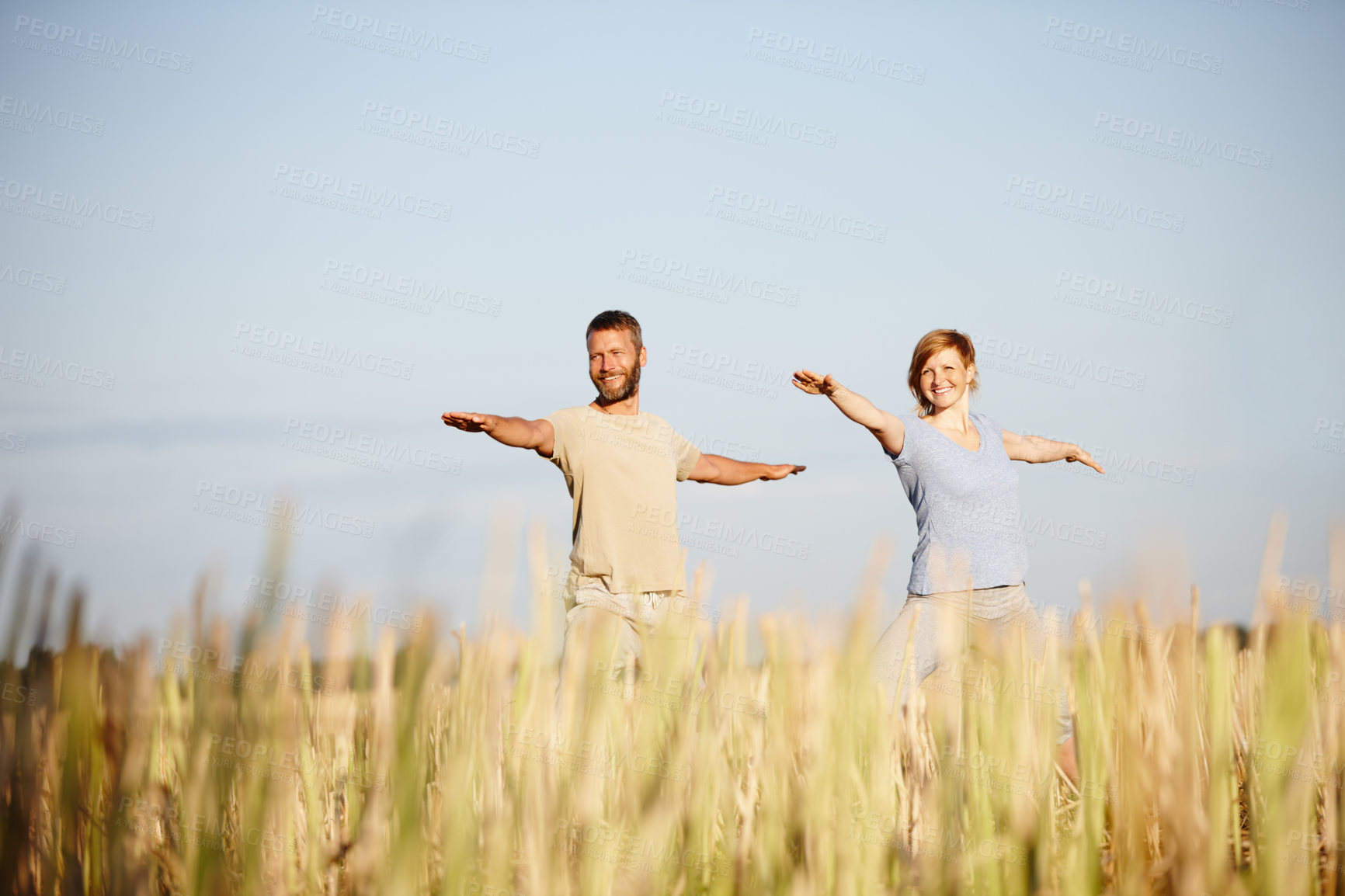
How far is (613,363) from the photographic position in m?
4.56

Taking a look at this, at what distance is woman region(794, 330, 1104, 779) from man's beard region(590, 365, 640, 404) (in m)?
0.83

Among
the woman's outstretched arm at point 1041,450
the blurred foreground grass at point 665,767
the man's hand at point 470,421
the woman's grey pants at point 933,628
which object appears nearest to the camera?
the blurred foreground grass at point 665,767

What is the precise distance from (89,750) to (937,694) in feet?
5.81

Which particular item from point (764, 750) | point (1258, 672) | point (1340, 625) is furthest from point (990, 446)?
point (764, 750)

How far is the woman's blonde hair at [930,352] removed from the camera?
14.7 feet

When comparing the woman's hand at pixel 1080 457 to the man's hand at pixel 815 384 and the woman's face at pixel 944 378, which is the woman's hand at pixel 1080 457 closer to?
the woman's face at pixel 944 378

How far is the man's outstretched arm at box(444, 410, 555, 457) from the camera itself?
157 inches

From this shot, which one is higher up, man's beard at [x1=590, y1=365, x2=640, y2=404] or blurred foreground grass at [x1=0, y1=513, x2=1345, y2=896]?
man's beard at [x1=590, y1=365, x2=640, y2=404]

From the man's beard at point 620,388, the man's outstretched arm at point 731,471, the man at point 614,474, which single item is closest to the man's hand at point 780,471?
the man's outstretched arm at point 731,471

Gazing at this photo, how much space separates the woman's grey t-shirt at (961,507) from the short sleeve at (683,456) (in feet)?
3.10

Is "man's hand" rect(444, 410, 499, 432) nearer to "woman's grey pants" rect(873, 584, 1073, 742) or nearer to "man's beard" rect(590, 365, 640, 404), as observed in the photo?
"man's beard" rect(590, 365, 640, 404)

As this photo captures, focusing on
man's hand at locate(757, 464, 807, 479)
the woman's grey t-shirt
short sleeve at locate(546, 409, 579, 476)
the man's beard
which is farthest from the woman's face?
short sleeve at locate(546, 409, 579, 476)

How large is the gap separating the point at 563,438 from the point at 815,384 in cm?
111

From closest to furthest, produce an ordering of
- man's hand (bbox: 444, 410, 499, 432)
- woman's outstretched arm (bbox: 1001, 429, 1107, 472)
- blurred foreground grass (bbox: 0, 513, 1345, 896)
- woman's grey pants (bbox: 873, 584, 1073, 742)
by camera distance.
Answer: blurred foreground grass (bbox: 0, 513, 1345, 896)
woman's grey pants (bbox: 873, 584, 1073, 742)
man's hand (bbox: 444, 410, 499, 432)
woman's outstretched arm (bbox: 1001, 429, 1107, 472)
